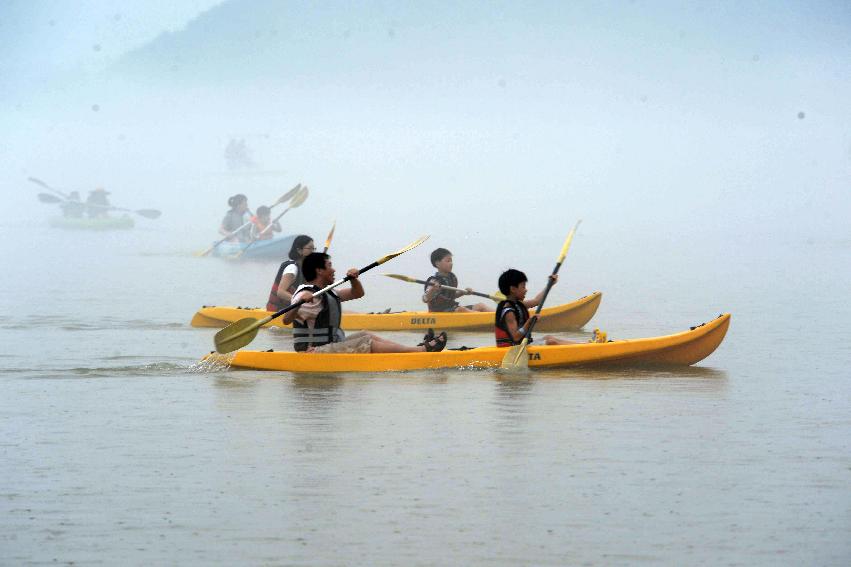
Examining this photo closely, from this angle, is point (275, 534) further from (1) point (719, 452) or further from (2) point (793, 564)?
(1) point (719, 452)

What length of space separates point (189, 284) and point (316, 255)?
47.8ft

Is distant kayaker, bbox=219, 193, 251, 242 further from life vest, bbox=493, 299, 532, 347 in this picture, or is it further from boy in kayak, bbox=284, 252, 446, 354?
life vest, bbox=493, 299, 532, 347

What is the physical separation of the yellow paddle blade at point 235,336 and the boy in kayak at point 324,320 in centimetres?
42

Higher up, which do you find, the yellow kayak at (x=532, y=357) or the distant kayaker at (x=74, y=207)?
the distant kayaker at (x=74, y=207)

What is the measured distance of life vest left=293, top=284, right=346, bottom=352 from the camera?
1070cm

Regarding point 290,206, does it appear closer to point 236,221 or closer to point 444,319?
point 236,221

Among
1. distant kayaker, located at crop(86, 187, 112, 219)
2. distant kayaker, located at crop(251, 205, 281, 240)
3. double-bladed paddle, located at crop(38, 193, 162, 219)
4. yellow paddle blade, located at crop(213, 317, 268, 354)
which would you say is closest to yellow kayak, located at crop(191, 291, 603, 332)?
yellow paddle blade, located at crop(213, 317, 268, 354)

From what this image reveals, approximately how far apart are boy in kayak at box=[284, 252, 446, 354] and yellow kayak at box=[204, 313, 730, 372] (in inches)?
3.3

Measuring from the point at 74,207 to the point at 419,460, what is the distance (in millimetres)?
46113

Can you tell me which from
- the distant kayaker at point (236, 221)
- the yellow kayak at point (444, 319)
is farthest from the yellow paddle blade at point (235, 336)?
the distant kayaker at point (236, 221)

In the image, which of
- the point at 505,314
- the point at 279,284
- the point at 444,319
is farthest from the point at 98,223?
the point at 505,314

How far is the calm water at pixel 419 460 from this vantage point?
20.1ft

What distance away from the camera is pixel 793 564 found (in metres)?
5.86

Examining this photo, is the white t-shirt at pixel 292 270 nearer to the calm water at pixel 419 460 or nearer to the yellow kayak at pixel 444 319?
the calm water at pixel 419 460
